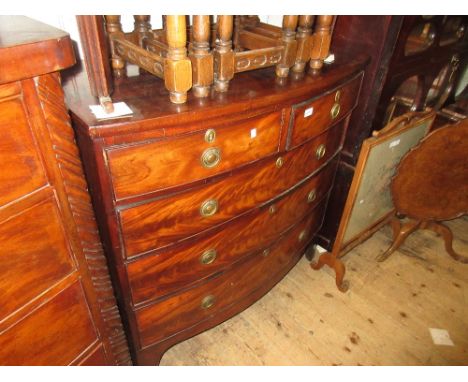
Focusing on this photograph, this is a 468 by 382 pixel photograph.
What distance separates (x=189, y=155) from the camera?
1094 millimetres

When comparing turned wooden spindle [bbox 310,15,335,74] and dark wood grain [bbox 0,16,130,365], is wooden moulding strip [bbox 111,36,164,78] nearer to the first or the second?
dark wood grain [bbox 0,16,130,365]

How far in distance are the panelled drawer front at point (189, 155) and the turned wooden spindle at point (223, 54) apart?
16cm

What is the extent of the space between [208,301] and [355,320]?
1.12 metres

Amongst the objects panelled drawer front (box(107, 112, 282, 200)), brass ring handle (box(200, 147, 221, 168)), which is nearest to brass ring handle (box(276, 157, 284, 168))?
panelled drawer front (box(107, 112, 282, 200))

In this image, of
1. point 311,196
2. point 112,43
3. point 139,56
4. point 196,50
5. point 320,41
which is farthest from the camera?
point 311,196

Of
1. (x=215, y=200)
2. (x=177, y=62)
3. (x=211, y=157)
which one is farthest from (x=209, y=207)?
(x=177, y=62)

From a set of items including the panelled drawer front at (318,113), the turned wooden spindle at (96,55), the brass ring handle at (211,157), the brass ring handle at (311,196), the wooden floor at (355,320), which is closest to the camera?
the turned wooden spindle at (96,55)

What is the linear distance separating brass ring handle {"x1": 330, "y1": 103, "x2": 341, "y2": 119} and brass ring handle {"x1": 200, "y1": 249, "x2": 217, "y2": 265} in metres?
0.84

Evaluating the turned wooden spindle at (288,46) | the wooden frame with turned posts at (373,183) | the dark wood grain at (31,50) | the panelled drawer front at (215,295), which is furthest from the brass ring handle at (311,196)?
the dark wood grain at (31,50)

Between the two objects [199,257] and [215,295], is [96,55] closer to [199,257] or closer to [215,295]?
[199,257]

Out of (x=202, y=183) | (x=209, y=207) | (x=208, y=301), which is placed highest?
(x=202, y=183)

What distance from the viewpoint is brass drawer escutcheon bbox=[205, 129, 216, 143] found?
3.57 ft

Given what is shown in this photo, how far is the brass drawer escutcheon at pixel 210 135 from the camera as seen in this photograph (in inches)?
42.9

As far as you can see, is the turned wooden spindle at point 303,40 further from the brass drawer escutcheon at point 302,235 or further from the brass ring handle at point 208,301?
the brass ring handle at point 208,301
